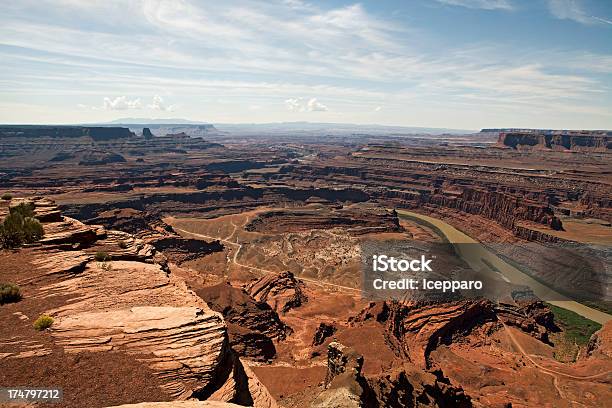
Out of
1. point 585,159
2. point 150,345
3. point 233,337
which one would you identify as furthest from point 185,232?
point 585,159

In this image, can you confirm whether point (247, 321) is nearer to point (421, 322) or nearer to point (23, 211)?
point (421, 322)

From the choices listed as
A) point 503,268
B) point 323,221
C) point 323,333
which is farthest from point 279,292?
point 323,221

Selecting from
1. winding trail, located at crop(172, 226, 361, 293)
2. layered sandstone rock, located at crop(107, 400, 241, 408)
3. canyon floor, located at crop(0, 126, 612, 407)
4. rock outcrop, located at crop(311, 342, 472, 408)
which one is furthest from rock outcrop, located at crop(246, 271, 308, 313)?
layered sandstone rock, located at crop(107, 400, 241, 408)

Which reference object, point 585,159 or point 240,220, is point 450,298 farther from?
point 585,159

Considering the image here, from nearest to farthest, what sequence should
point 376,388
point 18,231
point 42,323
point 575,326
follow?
point 42,323 < point 376,388 < point 18,231 < point 575,326

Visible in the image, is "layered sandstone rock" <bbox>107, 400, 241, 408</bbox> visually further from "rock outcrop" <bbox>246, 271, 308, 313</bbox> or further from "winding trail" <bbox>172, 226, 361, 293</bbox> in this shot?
"winding trail" <bbox>172, 226, 361, 293</bbox>

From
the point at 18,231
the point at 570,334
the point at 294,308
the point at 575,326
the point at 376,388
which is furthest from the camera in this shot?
the point at 575,326
